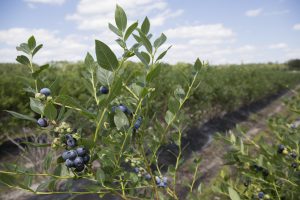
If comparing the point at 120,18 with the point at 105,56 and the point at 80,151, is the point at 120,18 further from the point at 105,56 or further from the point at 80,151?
the point at 80,151

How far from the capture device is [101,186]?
2.63ft

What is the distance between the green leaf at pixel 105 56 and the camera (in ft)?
2.01

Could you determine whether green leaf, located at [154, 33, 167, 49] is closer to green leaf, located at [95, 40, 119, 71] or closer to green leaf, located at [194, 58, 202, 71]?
green leaf, located at [194, 58, 202, 71]

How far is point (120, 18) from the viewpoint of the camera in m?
0.76

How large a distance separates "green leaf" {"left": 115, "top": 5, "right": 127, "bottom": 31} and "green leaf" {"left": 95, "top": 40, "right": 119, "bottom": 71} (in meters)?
0.16

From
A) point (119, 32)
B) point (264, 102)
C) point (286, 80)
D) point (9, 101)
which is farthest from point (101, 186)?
point (286, 80)

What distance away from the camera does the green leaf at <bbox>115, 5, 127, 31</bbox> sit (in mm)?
751

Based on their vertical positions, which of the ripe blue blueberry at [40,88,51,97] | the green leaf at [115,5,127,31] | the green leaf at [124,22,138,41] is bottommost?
the ripe blue blueberry at [40,88,51,97]

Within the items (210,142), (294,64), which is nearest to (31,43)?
(210,142)

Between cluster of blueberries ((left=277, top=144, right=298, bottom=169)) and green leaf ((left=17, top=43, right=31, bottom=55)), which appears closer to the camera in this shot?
green leaf ((left=17, top=43, right=31, bottom=55))

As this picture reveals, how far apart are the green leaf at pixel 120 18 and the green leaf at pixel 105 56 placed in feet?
0.54

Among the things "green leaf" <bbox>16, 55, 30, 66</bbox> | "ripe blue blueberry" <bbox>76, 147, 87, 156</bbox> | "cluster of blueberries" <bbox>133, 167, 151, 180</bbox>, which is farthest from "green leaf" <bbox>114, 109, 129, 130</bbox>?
"cluster of blueberries" <bbox>133, 167, 151, 180</bbox>

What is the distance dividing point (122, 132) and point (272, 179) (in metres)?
0.89

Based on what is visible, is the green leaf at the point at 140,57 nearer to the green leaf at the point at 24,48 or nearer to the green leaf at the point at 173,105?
the green leaf at the point at 173,105
